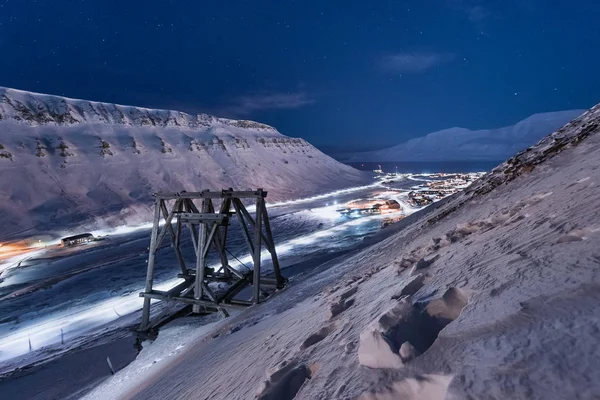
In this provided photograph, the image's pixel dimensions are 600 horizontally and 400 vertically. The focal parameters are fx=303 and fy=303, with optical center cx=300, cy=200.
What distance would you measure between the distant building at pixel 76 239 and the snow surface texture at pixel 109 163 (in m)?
4.96

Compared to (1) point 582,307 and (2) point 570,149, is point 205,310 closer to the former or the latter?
(1) point 582,307

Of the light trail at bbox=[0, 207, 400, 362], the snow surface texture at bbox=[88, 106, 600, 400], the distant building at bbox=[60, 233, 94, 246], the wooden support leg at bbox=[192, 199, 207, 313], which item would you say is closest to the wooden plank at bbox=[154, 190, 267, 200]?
the wooden support leg at bbox=[192, 199, 207, 313]

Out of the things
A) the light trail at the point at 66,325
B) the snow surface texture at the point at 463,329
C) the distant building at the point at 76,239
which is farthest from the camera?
the distant building at the point at 76,239

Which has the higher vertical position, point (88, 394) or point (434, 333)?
point (434, 333)

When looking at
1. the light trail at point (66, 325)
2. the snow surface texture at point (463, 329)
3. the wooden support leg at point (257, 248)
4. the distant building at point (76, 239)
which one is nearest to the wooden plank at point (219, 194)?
the wooden support leg at point (257, 248)

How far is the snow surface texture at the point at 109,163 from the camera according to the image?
33.8m

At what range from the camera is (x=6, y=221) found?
1179 inches

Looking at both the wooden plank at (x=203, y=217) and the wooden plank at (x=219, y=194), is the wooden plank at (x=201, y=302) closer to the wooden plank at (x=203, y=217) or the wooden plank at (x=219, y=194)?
the wooden plank at (x=203, y=217)

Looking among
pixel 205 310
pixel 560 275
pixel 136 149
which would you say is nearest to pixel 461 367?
pixel 560 275

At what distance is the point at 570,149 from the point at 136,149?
5641 cm

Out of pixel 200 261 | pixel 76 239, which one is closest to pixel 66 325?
pixel 200 261

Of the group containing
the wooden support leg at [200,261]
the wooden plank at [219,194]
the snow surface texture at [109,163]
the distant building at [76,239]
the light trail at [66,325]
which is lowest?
the light trail at [66,325]

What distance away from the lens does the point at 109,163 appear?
45094 millimetres

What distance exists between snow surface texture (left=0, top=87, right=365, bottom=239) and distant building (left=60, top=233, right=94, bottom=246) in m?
4.96
